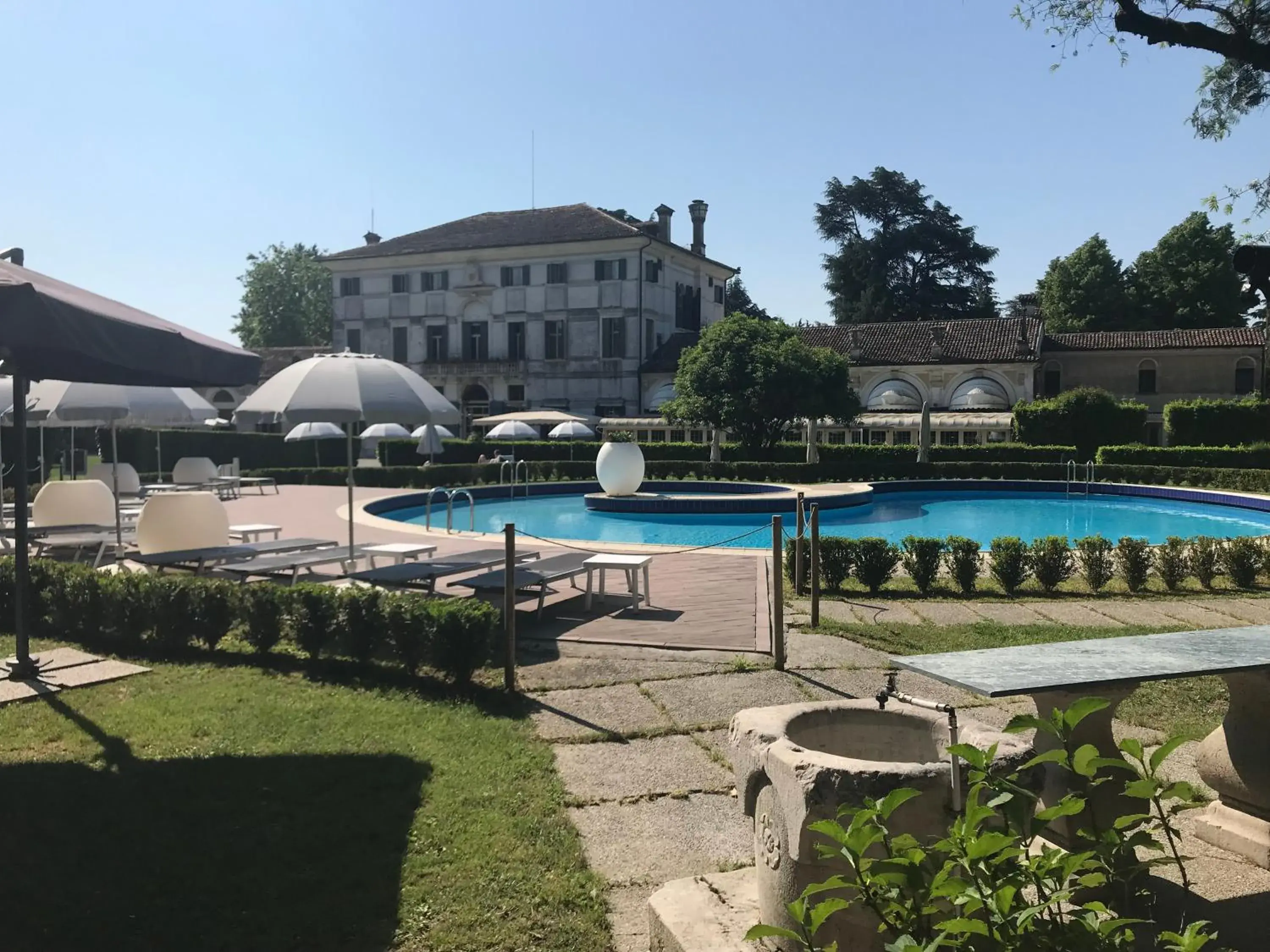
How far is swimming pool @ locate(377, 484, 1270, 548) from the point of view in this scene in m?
19.4

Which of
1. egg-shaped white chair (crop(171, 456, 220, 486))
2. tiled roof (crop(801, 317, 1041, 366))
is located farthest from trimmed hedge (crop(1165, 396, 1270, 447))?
egg-shaped white chair (crop(171, 456, 220, 486))

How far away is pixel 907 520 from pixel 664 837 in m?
18.8

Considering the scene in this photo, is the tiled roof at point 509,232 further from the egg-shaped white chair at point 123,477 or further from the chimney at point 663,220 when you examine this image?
the egg-shaped white chair at point 123,477

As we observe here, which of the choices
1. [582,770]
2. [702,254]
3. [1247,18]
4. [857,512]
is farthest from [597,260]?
[582,770]

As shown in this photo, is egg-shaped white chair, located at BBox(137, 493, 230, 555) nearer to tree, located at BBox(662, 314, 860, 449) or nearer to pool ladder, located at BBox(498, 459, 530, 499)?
pool ladder, located at BBox(498, 459, 530, 499)

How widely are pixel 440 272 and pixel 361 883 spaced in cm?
4905

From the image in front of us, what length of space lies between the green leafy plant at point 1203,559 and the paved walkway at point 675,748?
18.8ft

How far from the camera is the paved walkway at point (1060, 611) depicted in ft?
29.2

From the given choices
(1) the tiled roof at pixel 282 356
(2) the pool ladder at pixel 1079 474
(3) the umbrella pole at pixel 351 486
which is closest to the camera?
(3) the umbrella pole at pixel 351 486

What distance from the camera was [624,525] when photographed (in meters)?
20.7

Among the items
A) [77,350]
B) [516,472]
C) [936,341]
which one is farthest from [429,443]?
[77,350]

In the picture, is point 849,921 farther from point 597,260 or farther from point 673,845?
point 597,260

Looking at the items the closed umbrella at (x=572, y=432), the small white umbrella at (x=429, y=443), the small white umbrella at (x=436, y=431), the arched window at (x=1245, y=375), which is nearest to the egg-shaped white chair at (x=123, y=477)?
the small white umbrella at (x=429, y=443)

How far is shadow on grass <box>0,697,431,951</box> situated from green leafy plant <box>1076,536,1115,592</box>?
8642 mm
